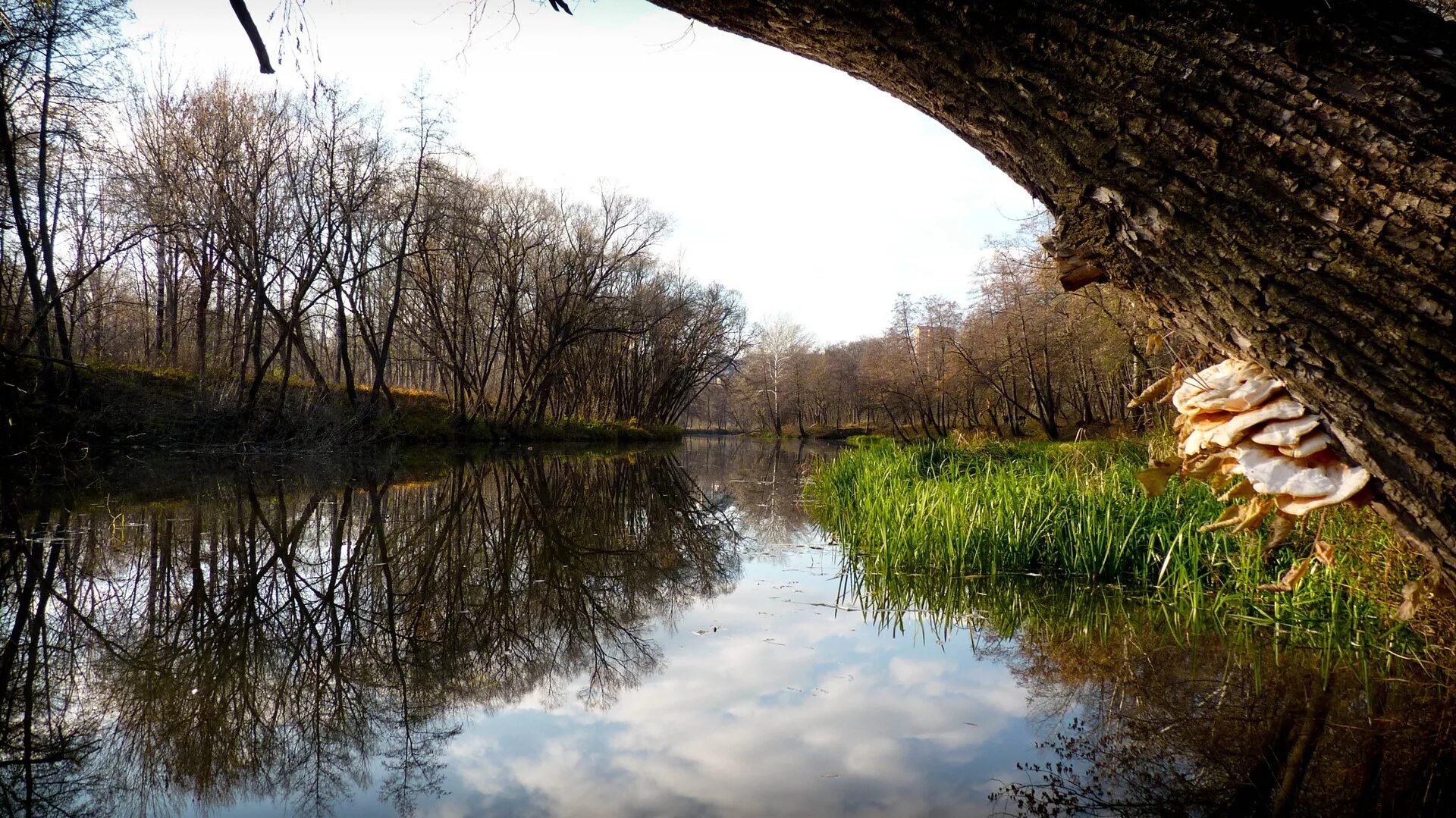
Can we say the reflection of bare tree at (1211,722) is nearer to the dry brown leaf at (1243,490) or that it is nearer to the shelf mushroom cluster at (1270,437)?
the dry brown leaf at (1243,490)

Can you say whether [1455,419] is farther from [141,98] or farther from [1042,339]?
[1042,339]

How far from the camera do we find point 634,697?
9.50 feet

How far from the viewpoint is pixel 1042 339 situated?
87.5ft

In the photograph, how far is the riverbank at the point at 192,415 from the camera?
12086mm

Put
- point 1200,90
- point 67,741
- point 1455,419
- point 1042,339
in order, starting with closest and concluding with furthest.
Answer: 1. point 1455,419
2. point 1200,90
3. point 67,741
4. point 1042,339

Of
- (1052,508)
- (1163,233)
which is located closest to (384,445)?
(1052,508)

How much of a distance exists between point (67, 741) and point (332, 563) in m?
2.77

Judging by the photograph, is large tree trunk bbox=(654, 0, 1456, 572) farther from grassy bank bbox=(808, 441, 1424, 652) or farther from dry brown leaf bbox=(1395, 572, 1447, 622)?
grassy bank bbox=(808, 441, 1424, 652)

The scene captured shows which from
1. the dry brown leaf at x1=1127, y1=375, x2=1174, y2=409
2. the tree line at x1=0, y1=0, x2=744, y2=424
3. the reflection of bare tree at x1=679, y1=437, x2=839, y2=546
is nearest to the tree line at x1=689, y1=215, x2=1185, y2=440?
the dry brown leaf at x1=1127, y1=375, x2=1174, y2=409

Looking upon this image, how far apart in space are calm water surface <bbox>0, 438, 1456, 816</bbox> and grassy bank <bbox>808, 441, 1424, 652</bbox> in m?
0.35

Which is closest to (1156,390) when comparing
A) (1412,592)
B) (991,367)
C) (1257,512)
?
(1257,512)

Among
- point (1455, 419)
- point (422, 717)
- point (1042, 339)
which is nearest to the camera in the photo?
point (1455, 419)

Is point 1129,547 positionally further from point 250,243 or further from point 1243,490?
point 250,243

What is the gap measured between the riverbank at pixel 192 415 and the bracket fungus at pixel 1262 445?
13301mm
